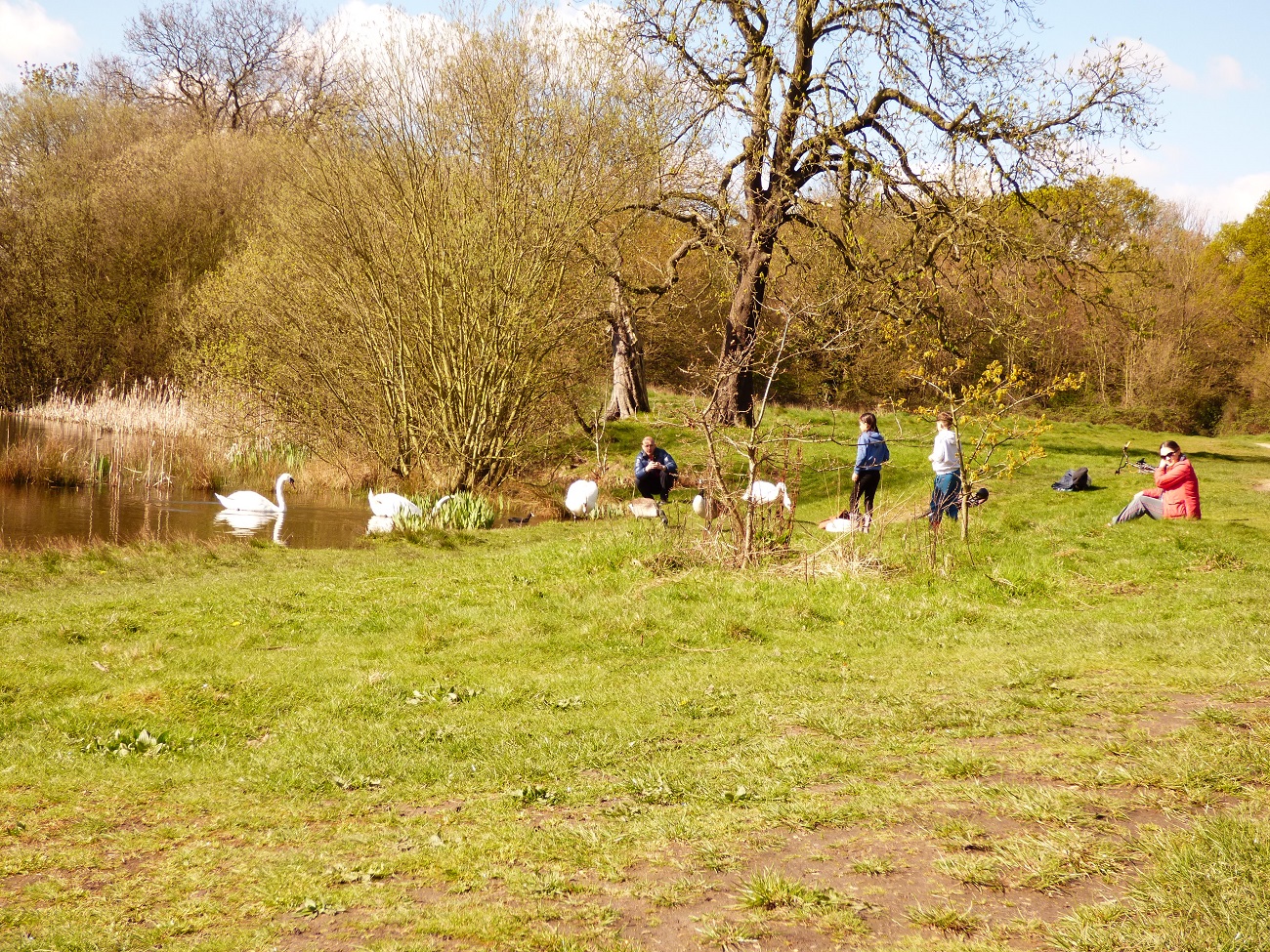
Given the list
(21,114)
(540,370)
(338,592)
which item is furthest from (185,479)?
(21,114)

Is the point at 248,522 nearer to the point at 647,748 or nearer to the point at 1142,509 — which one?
the point at 647,748

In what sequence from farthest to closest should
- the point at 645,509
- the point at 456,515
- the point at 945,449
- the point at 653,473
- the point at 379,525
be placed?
the point at 456,515 < the point at 653,473 < the point at 379,525 < the point at 645,509 < the point at 945,449

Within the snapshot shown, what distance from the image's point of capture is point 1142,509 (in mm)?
17266

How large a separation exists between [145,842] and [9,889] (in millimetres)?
852

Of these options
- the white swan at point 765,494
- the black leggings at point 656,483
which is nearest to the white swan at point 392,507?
the black leggings at point 656,483

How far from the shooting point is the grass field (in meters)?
4.47

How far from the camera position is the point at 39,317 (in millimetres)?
38625

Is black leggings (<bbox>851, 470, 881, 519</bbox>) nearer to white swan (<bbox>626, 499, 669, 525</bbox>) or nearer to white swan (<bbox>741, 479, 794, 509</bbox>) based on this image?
white swan (<bbox>741, 479, 794, 509</bbox>)

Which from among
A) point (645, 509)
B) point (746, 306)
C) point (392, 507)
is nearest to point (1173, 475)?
point (645, 509)

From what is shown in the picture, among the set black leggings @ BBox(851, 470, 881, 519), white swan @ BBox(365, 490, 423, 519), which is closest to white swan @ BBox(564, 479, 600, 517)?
white swan @ BBox(365, 490, 423, 519)

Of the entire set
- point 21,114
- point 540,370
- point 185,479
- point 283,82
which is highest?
point 283,82

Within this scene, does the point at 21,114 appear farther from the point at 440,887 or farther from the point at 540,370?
the point at 440,887

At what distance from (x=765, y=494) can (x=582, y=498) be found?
5161mm

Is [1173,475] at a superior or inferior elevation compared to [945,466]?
superior
